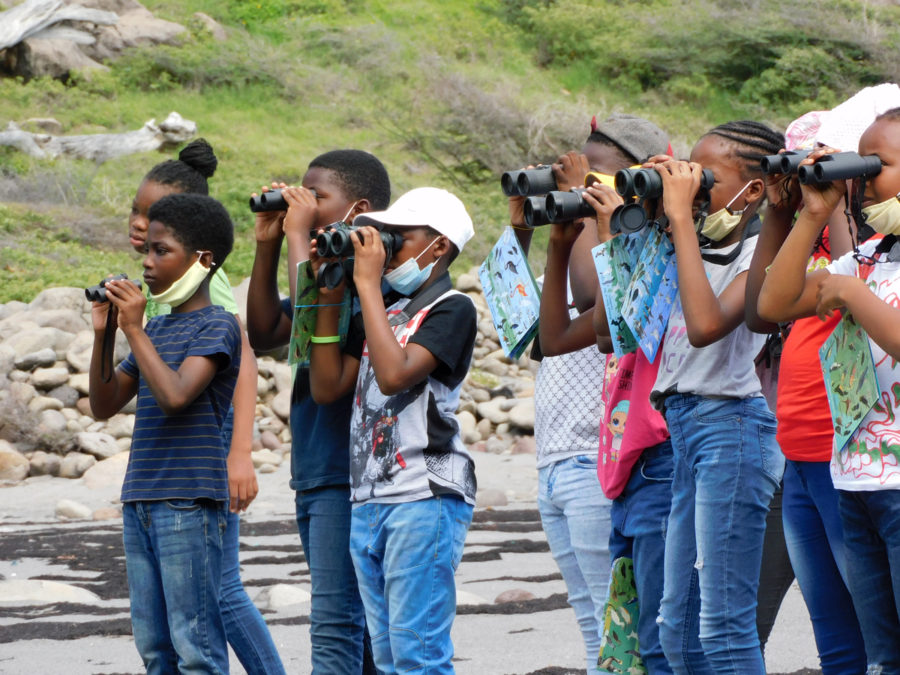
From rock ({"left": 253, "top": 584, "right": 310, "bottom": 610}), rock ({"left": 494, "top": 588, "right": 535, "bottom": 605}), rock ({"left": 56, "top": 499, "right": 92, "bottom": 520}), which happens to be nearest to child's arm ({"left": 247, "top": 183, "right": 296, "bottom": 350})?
rock ({"left": 253, "top": 584, "right": 310, "bottom": 610})

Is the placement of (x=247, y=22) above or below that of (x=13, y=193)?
above

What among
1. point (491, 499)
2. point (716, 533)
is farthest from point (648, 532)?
point (491, 499)

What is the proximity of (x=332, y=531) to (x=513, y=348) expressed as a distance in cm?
74

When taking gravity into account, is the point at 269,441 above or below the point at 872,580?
above

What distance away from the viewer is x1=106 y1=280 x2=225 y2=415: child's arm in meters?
3.31

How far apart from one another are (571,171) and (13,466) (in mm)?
8715

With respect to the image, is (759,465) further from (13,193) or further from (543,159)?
(543,159)

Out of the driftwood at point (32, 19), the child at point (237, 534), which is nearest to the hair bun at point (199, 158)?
the child at point (237, 534)

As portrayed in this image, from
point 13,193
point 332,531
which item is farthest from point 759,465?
point 13,193

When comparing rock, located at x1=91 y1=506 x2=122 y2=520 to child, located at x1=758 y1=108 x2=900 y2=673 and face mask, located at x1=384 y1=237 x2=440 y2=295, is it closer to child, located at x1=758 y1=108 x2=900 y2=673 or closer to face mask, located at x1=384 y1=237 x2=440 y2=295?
face mask, located at x1=384 y1=237 x2=440 y2=295

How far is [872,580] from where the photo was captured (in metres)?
2.67

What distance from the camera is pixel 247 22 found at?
33.8 m

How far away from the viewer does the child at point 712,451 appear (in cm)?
281

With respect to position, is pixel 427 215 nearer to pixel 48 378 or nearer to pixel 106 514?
pixel 106 514
